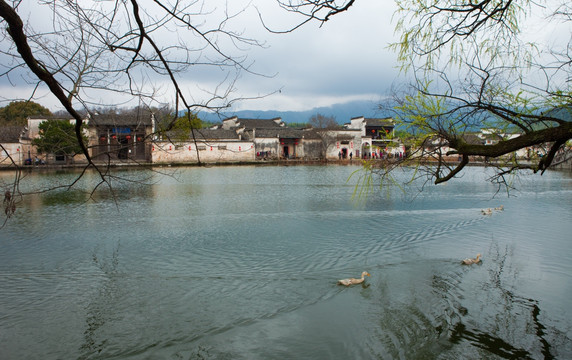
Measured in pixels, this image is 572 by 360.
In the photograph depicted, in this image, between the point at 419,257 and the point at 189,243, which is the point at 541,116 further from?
the point at 189,243

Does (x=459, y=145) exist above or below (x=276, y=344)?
above

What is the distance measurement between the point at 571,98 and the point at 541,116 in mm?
310

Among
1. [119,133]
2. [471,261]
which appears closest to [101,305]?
[119,133]

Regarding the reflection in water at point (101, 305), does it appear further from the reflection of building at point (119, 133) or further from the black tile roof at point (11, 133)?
the black tile roof at point (11, 133)

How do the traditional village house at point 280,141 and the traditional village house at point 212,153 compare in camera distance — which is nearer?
the traditional village house at point 212,153

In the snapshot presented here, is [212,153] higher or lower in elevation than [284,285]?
higher

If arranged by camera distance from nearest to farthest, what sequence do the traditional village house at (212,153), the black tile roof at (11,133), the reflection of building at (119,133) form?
the reflection of building at (119,133) < the black tile roof at (11,133) < the traditional village house at (212,153)

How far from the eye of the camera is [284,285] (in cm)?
569

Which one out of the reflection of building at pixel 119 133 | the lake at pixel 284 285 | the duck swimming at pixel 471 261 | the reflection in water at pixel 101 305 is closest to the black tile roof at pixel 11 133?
the lake at pixel 284 285

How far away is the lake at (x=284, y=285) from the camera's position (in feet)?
13.8

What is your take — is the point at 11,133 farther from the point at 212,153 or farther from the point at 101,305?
the point at 101,305

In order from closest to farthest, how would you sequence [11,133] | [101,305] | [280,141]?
[101,305]
[11,133]
[280,141]

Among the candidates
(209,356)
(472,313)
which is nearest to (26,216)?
(209,356)

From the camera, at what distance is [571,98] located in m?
2.95
